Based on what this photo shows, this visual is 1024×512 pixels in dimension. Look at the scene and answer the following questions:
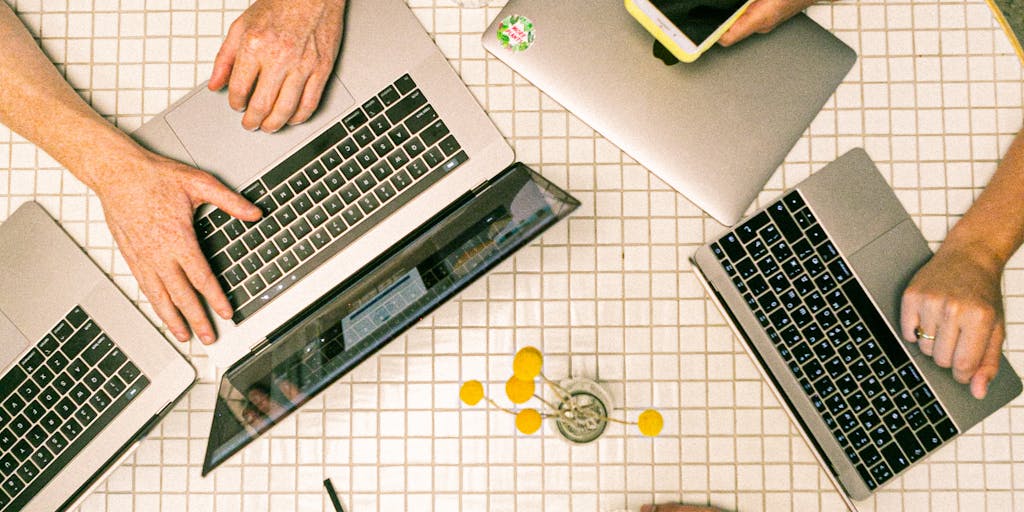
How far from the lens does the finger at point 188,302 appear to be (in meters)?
0.95

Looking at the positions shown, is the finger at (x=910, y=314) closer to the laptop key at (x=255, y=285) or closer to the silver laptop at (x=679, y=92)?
the silver laptop at (x=679, y=92)

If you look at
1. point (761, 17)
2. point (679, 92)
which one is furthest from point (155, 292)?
point (761, 17)

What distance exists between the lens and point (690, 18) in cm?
90

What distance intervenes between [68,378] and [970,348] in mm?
1257

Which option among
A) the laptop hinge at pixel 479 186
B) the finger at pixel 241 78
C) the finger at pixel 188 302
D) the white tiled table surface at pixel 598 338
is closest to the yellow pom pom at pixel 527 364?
the white tiled table surface at pixel 598 338

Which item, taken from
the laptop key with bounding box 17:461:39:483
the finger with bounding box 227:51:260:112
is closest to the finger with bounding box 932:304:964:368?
the finger with bounding box 227:51:260:112

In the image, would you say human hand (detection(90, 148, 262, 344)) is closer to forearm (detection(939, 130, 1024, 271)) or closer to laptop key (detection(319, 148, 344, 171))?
laptop key (detection(319, 148, 344, 171))

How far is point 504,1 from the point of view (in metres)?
1.02

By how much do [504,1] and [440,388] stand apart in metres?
0.59

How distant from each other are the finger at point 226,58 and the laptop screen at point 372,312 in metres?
0.38

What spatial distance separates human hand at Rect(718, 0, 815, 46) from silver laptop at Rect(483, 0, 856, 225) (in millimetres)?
31

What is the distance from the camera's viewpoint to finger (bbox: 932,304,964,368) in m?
0.92

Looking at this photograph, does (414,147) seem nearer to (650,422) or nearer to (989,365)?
(650,422)

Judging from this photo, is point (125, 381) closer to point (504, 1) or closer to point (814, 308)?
point (504, 1)
